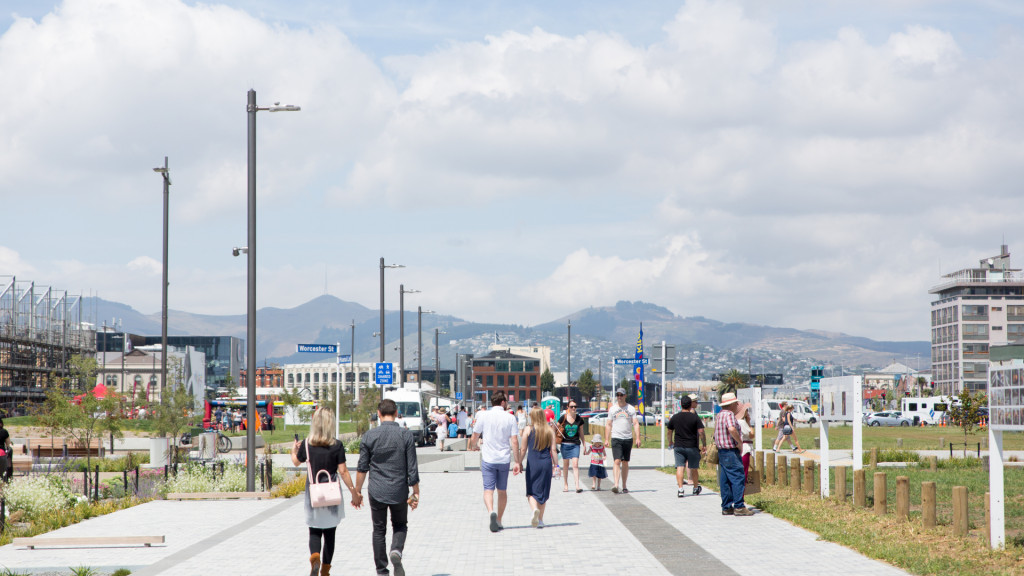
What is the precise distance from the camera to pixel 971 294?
15762 centimetres

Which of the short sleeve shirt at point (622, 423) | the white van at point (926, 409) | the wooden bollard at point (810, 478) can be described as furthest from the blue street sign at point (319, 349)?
the white van at point (926, 409)

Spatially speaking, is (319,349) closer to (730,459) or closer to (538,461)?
(538,461)

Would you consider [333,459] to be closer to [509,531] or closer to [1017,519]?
[509,531]

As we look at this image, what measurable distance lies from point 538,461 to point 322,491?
5.34m

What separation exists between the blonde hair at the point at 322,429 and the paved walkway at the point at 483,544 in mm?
1664

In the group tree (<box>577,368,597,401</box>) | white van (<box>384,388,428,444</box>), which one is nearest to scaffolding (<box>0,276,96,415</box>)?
white van (<box>384,388,428,444</box>)

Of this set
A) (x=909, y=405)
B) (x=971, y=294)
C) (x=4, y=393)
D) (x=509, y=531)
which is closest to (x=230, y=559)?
(x=509, y=531)

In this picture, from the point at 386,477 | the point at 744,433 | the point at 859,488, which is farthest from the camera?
the point at 744,433

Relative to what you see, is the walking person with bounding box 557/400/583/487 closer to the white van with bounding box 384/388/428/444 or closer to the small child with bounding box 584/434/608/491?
the small child with bounding box 584/434/608/491

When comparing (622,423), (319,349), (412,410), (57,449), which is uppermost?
(319,349)

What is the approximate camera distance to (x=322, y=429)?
916cm

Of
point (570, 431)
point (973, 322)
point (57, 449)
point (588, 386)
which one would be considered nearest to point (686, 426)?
point (570, 431)

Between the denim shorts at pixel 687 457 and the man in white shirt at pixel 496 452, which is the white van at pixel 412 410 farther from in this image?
the man in white shirt at pixel 496 452

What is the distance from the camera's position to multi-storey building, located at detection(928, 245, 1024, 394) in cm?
15400
